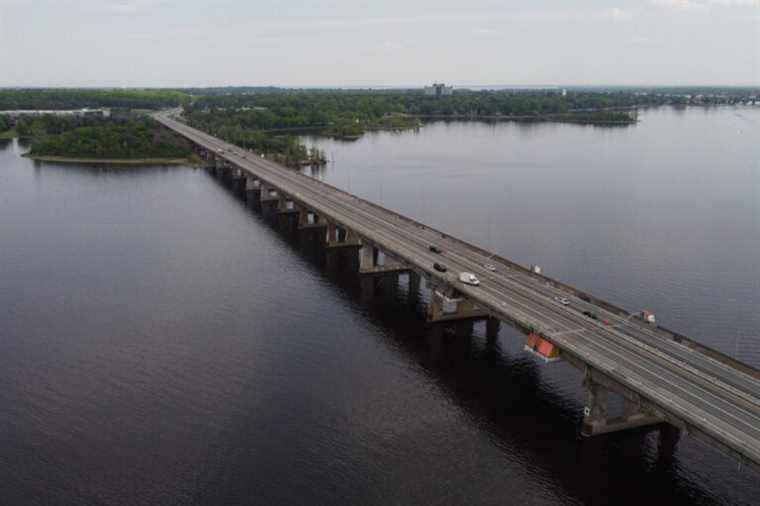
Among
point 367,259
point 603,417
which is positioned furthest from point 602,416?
point 367,259

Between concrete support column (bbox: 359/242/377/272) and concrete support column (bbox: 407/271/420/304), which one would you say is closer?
concrete support column (bbox: 407/271/420/304)

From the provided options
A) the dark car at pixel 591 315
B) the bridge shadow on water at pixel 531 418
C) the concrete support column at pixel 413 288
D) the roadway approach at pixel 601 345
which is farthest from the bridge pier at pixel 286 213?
the dark car at pixel 591 315

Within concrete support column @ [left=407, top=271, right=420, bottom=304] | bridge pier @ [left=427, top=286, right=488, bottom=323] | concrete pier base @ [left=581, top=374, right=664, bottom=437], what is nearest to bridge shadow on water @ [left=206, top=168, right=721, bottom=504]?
concrete pier base @ [left=581, top=374, right=664, bottom=437]

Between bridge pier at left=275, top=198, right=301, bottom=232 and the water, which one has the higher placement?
Result: bridge pier at left=275, top=198, right=301, bottom=232

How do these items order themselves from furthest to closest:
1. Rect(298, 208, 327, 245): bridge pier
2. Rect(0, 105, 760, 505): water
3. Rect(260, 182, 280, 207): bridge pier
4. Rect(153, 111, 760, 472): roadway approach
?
Rect(260, 182, 280, 207): bridge pier → Rect(298, 208, 327, 245): bridge pier → Rect(0, 105, 760, 505): water → Rect(153, 111, 760, 472): roadway approach

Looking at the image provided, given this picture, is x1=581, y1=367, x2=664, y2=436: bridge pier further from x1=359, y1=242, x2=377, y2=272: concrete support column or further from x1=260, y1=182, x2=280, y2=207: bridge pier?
x1=260, y1=182, x2=280, y2=207: bridge pier

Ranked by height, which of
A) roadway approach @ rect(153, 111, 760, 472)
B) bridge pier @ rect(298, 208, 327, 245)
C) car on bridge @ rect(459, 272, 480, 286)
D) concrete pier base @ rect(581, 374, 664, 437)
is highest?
car on bridge @ rect(459, 272, 480, 286)

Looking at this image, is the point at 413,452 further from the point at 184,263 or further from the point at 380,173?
the point at 380,173

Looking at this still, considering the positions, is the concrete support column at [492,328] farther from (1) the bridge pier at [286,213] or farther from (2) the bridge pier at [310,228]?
(1) the bridge pier at [286,213]
